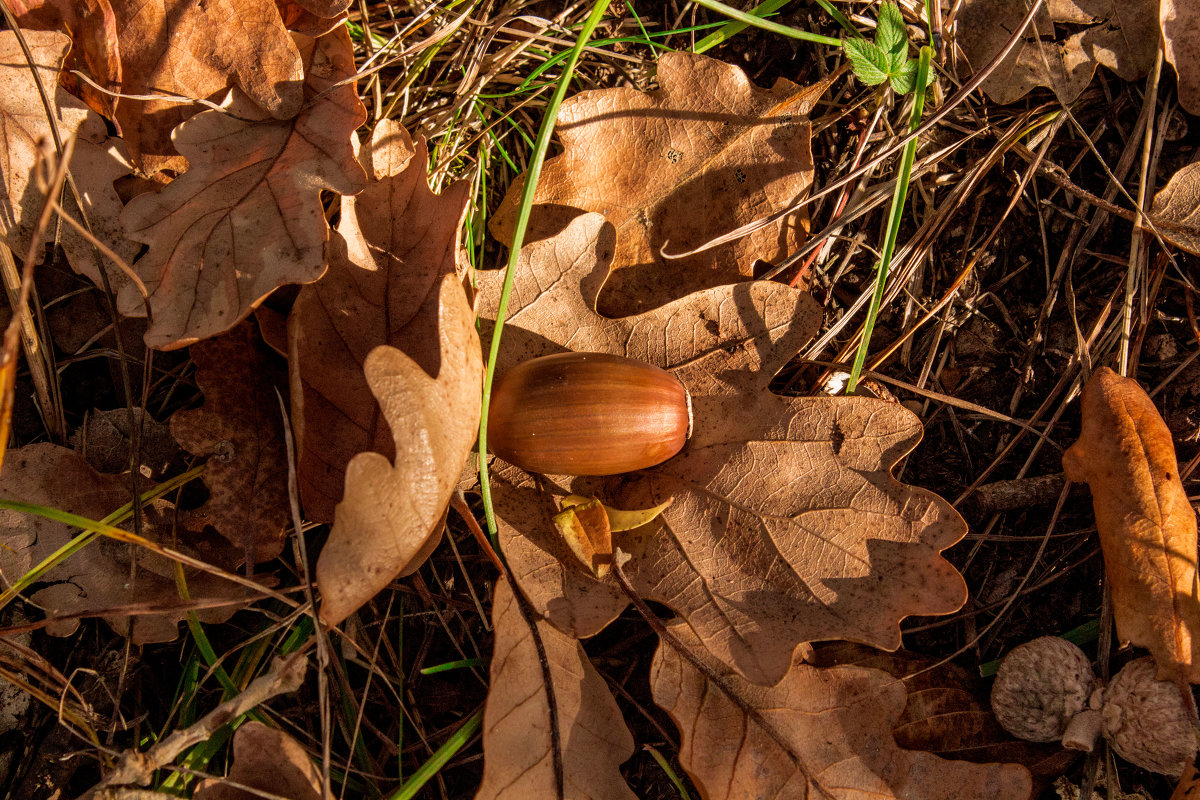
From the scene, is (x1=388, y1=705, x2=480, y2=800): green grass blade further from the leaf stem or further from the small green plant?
the small green plant

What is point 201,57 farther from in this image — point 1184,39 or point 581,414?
point 1184,39

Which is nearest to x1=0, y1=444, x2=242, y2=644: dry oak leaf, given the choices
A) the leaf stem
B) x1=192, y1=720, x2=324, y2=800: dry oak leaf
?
x1=192, y1=720, x2=324, y2=800: dry oak leaf

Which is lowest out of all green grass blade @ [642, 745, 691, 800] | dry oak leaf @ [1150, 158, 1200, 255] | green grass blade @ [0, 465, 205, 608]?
green grass blade @ [642, 745, 691, 800]

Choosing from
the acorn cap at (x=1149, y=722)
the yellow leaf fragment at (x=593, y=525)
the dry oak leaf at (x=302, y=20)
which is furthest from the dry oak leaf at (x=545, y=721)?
the dry oak leaf at (x=302, y=20)

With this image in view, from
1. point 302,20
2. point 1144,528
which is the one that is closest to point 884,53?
point 1144,528

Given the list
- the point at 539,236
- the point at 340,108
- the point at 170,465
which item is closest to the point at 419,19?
the point at 340,108
